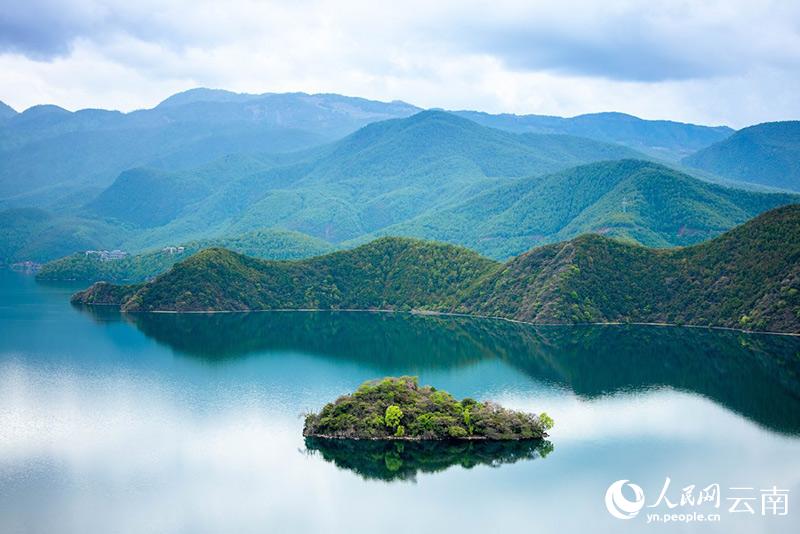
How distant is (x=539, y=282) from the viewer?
117 meters

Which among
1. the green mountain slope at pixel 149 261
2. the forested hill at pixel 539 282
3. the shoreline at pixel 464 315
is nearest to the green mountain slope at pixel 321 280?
the forested hill at pixel 539 282

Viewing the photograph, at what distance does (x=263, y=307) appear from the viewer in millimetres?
126750

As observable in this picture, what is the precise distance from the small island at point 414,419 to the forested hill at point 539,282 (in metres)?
49.3

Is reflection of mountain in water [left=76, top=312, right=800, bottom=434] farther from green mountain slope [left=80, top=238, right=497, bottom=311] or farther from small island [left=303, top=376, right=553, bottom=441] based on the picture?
small island [left=303, top=376, right=553, bottom=441]

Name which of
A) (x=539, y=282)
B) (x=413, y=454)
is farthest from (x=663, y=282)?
(x=413, y=454)

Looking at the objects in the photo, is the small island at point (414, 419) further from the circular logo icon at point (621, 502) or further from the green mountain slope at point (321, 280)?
the green mountain slope at point (321, 280)

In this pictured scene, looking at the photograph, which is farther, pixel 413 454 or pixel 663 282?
pixel 663 282

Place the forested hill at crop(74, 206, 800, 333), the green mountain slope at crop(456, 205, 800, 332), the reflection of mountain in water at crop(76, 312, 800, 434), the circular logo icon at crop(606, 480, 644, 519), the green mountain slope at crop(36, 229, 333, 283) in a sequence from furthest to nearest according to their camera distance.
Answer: the green mountain slope at crop(36, 229, 333, 283), the forested hill at crop(74, 206, 800, 333), the green mountain slope at crop(456, 205, 800, 332), the reflection of mountain in water at crop(76, 312, 800, 434), the circular logo icon at crop(606, 480, 644, 519)

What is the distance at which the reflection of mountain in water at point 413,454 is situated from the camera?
56.0m

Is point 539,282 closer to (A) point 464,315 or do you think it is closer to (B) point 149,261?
(A) point 464,315

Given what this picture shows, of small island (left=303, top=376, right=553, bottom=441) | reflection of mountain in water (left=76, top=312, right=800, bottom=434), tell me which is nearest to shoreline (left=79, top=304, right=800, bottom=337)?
reflection of mountain in water (left=76, top=312, right=800, bottom=434)

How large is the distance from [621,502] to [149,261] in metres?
153

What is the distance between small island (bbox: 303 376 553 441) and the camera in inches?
2372

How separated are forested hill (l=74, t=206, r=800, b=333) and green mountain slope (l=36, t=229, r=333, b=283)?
4699cm
